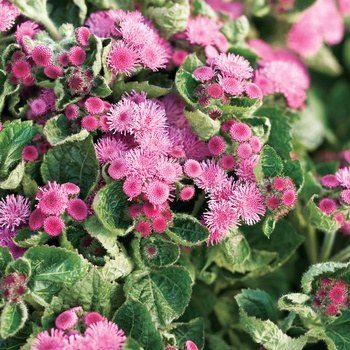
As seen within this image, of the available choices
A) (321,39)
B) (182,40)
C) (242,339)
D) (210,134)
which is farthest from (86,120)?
(321,39)

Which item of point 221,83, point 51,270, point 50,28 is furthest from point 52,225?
point 50,28

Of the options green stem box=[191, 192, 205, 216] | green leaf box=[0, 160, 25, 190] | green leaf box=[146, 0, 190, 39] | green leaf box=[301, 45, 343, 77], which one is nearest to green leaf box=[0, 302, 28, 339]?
green leaf box=[0, 160, 25, 190]

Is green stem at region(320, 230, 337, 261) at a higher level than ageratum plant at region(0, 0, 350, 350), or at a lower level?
lower

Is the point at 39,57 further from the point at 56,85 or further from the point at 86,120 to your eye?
the point at 86,120

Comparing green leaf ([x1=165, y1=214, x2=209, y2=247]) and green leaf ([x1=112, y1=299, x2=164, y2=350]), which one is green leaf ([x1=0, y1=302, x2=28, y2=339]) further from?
green leaf ([x1=165, y1=214, x2=209, y2=247])

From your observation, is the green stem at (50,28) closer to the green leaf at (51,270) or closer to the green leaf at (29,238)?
the green leaf at (29,238)

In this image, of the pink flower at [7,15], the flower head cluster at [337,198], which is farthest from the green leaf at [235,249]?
the pink flower at [7,15]
